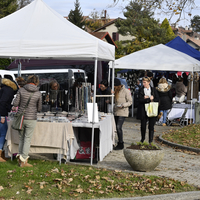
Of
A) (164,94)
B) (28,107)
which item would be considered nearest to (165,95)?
(164,94)

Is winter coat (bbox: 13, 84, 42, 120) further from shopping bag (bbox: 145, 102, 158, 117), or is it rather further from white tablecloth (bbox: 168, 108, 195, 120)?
white tablecloth (bbox: 168, 108, 195, 120)

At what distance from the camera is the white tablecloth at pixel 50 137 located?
7.63 meters

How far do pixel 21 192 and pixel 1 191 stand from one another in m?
0.31

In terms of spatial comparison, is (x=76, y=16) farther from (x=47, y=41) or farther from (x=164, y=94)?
(x=47, y=41)

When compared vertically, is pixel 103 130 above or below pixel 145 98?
below

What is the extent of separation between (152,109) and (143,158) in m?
2.30

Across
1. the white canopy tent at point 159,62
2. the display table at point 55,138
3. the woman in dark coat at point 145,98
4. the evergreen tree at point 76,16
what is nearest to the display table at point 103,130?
the display table at point 55,138

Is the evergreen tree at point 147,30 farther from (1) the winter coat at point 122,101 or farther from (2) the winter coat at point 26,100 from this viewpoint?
(2) the winter coat at point 26,100

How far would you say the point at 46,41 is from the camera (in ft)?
24.6

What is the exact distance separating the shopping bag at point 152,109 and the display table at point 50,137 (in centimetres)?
236

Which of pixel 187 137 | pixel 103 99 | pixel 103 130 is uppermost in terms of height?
A: pixel 103 99

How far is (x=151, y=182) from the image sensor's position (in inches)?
254

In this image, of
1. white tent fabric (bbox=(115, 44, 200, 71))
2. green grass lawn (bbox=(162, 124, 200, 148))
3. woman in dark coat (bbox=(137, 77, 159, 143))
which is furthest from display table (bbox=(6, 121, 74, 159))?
white tent fabric (bbox=(115, 44, 200, 71))

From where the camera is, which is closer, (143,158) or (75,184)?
(75,184)
